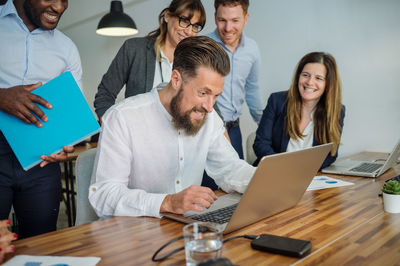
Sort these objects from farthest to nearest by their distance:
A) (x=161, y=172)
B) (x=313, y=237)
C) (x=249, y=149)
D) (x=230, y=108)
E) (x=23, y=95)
→ (x=249, y=149) < (x=230, y=108) < (x=161, y=172) < (x=23, y=95) < (x=313, y=237)

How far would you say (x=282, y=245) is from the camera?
927 mm

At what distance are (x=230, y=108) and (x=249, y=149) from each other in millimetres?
461

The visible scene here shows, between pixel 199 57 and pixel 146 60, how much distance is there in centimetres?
70

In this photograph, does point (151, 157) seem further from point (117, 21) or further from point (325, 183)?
point (117, 21)

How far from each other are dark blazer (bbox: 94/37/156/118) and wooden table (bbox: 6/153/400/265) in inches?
41.6

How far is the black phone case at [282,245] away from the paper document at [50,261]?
404 mm

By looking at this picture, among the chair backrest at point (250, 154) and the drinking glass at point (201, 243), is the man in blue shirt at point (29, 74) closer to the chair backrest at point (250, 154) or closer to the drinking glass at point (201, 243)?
the drinking glass at point (201, 243)

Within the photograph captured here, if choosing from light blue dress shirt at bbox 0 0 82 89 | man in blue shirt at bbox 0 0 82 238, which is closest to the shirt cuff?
man in blue shirt at bbox 0 0 82 238

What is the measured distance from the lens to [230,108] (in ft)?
8.77

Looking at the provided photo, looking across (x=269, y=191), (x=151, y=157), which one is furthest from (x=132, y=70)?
(x=269, y=191)

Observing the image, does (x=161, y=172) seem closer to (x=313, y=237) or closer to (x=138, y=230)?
(x=138, y=230)

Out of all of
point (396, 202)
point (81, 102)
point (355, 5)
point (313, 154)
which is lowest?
point (396, 202)

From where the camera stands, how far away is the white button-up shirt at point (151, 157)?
136 centimetres

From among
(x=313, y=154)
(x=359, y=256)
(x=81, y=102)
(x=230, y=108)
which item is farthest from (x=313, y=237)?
(x=230, y=108)
